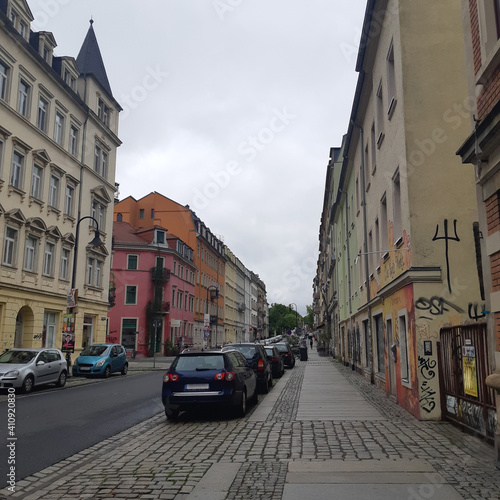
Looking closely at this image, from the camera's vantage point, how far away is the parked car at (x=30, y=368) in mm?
16203

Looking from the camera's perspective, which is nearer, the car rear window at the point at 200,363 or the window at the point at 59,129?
the car rear window at the point at 200,363

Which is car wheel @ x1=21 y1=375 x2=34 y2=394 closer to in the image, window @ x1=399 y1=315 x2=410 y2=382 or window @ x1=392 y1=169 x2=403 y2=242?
window @ x1=399 y1=315 x2=410 y2=382

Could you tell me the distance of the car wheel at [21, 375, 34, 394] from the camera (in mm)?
16469

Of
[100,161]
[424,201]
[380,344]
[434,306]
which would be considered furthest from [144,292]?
[434,306]

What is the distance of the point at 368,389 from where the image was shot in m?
17.0

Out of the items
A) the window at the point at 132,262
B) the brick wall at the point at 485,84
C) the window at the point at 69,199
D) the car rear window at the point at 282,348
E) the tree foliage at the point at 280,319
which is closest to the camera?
the brick wall at the point at 485,84

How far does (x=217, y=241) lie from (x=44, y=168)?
2121 inches

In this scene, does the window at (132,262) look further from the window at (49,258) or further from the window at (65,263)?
the window at (49,258)

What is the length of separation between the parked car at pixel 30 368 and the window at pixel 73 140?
15.5 meters

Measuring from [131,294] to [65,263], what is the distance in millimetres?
22456

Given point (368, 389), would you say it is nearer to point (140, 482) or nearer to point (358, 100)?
point (358, 100)

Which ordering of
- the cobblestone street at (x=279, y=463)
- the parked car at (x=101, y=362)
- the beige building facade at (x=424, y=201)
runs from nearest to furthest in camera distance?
the cobblestone street at (x=279, y=463) < the beige building facade at (x=424, y=201) < the parked car at (x=101, y=362)

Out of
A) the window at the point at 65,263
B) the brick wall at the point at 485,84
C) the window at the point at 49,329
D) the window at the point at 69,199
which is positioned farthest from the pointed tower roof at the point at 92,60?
the brick wall at the point at 485,84

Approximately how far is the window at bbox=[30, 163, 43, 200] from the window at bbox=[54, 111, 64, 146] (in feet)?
8.87
